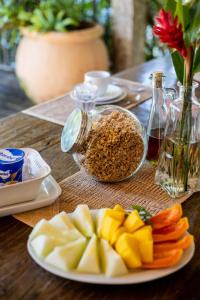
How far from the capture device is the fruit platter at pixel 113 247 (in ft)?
2.71

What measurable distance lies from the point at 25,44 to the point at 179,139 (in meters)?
2.63

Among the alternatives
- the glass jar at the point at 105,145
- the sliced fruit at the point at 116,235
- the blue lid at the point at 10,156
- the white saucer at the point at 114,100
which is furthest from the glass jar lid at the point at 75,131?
the white saucer at the point at 114,100

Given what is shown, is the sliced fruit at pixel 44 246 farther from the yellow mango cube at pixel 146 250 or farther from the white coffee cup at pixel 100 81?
the white coffee cup at pixel 100 81

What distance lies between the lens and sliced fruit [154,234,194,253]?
2.83 ft

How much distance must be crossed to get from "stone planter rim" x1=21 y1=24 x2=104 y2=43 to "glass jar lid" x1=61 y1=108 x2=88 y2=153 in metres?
2.21

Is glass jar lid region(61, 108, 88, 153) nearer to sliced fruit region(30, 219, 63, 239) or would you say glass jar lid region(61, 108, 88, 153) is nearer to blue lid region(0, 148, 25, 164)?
blue lid region(0, 148, 25, 164)

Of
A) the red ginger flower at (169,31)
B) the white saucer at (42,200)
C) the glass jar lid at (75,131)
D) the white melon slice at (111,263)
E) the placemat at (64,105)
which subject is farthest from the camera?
the placemat at (64,105)

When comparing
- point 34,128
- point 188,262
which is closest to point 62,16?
point 34,128

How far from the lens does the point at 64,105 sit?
66.4 inches

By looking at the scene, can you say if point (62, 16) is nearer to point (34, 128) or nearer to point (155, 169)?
point (34, 128)

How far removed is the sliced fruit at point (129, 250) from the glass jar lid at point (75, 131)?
0.35m

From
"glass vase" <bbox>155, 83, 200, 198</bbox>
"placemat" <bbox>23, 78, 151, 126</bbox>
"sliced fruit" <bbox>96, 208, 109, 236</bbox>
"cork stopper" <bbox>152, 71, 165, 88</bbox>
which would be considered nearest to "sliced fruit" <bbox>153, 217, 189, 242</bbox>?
"sliced fruit" <bbox>96, 208, 109, 236</bbox>

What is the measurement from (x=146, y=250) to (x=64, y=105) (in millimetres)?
939

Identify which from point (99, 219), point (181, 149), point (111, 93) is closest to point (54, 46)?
point (111, 93)
